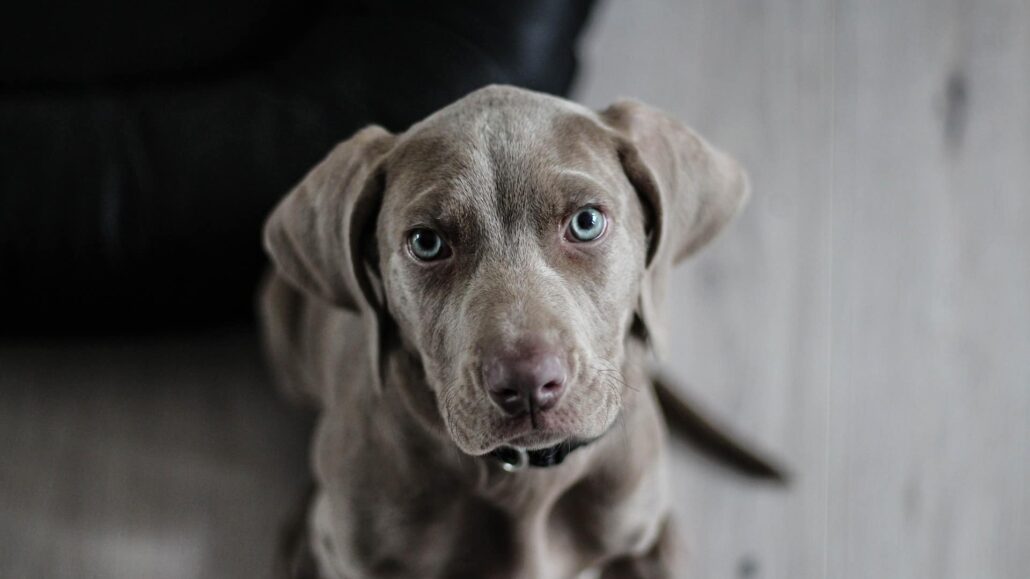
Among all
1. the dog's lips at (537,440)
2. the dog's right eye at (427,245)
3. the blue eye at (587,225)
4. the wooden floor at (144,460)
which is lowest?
the wooden floor at (144,460)

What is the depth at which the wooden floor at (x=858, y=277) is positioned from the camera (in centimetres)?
217

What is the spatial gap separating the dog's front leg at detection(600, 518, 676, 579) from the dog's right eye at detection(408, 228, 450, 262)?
2.82 ft

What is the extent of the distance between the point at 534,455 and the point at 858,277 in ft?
4.29

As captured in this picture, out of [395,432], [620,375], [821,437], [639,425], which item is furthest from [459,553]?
[821,437]

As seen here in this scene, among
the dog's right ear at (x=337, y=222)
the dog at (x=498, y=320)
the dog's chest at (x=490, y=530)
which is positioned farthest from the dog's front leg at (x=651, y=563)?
the dog's right ear at (x=337, y=222)

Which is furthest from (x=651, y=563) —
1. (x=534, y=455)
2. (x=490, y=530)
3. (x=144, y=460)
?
(x=144, y=460)

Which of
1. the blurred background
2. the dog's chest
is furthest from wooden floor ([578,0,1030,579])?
the dog's chest

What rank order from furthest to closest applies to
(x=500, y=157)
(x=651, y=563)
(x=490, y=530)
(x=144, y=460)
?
(x=144, y=460)
(x=651, y=563)
(x=490, y=530)
(x=500, y=157)

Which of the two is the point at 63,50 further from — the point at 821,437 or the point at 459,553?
the point at 821,437

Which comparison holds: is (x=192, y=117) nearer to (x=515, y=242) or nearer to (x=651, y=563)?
(x=515, y=242)

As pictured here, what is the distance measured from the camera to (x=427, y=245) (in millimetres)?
1338

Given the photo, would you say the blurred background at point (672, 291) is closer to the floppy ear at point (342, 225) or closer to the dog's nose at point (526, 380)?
the floppy ear at point (342, 225)

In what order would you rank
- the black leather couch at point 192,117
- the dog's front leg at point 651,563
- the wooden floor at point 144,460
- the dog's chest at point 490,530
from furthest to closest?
1. the wooden floor at point 144,460
2. the black leather couch at point 192,117
3. the dog's front leg at point 651,563
4. the dog's chest at point 490,530

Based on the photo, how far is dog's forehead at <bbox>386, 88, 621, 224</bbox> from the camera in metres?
1.30
